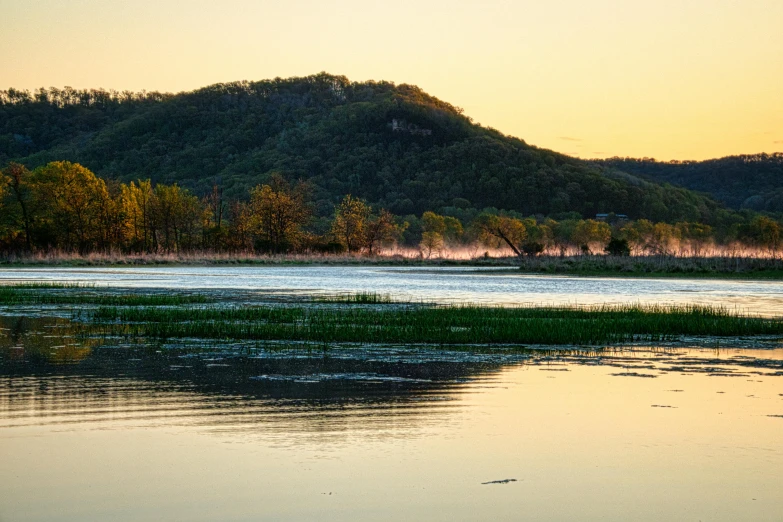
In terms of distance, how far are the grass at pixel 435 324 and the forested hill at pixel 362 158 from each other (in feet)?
393

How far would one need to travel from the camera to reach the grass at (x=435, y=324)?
20938 mm

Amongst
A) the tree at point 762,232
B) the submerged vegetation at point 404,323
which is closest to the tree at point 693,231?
the tree at point 762,232

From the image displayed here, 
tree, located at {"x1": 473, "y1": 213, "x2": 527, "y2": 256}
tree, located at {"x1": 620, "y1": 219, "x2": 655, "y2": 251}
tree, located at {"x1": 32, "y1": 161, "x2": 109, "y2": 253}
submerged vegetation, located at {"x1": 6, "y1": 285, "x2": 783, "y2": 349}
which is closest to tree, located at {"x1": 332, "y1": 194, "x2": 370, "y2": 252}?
tree, located at {"x1": 473, "y1": 213, "x2": 527, "y2": 256}

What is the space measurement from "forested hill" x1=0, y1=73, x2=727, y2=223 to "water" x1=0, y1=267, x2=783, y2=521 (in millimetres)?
129673

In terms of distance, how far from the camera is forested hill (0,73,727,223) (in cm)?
15562

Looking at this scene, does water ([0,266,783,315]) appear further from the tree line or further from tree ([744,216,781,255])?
tree ([744,216,781,255])

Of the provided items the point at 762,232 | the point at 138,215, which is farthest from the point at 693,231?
the point at 138,215

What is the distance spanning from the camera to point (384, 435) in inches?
429

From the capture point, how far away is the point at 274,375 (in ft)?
50.1

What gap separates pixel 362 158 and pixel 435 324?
5283 inches

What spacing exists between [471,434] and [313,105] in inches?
6906

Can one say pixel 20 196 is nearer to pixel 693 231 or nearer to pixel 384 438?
pixel 384 438

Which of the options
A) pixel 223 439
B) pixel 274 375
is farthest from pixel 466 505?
pixel 274 375

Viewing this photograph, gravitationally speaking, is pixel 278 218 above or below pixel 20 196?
below
